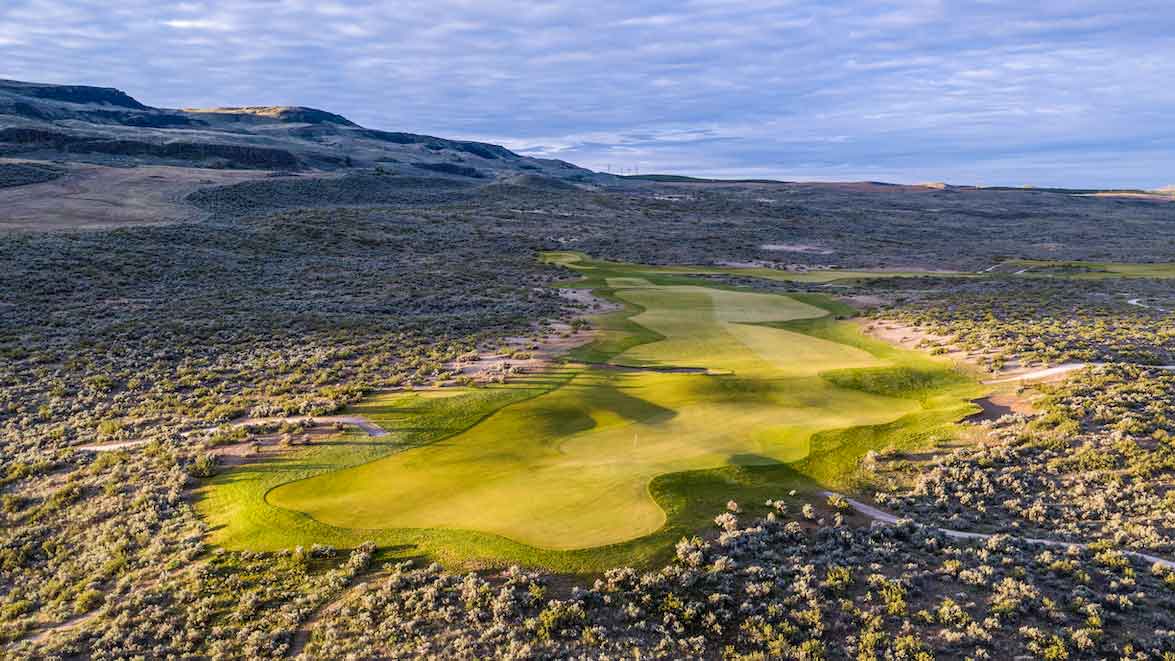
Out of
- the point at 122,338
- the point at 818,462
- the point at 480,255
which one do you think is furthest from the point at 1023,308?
the point at 122,338

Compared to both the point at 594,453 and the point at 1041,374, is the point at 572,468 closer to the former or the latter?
the point at 594,453

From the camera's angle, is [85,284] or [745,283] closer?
[85,284]

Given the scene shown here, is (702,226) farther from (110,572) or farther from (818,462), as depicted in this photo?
(110,572)

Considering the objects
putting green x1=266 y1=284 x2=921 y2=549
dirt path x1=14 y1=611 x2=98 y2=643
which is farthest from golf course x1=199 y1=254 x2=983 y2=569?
dirt path x1=14 y1=611 x2=98 y2=643

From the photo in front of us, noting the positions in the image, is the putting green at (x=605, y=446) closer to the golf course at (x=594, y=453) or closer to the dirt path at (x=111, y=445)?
the golf course at (x=594, y=453)

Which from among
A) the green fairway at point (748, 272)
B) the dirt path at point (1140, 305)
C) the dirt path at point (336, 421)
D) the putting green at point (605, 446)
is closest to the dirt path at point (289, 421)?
the dirt path at point (336, 421)

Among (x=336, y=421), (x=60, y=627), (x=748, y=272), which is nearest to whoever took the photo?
(x=60, y=627)

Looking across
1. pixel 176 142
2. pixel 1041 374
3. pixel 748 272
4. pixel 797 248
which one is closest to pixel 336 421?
pixel 1041 374
